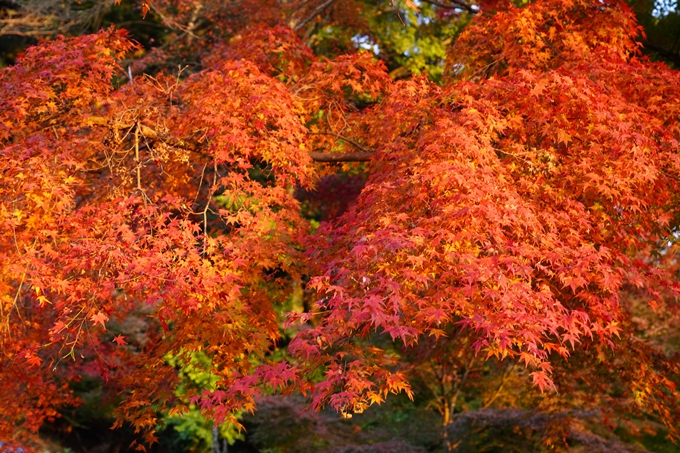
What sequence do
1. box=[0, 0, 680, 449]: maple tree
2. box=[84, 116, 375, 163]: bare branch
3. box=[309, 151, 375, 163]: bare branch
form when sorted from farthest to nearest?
box=[309, 151, 375, 163]: bare branch, box=[84, 116, 375, 163]: bare branch, box=[0, 0, 680, 449]: maple tree

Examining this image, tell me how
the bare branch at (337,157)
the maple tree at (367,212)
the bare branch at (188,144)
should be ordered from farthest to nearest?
1. the bare branch at (337,157)
2. the bare branch at (188,144)
3. the maple tree at (367,212)

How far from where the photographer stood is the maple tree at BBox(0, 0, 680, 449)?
14.1ft

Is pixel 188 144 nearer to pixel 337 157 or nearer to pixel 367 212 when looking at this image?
pixel 337 157

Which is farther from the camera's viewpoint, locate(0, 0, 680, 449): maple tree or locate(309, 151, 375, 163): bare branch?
locate(309, 151, 375, 163): bare branch

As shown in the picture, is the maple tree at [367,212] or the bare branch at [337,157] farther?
the bare branch at [337,157]

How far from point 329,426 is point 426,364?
178 cm

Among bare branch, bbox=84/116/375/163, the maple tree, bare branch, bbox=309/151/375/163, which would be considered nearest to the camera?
the maple tree

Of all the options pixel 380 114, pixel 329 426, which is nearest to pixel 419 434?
pixel 329 426

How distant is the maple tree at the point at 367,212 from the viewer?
14.1 feet

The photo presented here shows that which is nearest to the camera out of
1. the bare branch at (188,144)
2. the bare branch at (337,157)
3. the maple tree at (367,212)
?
the maple tree at (367,212)

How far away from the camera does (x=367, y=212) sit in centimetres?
498

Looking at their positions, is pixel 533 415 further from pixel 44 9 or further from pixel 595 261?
pixel 44 9

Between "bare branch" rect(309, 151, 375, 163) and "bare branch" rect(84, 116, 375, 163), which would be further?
"bare branch" rect(309, 151, 375, 163)

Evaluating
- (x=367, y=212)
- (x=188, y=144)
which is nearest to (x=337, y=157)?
(x=188, y=144)
